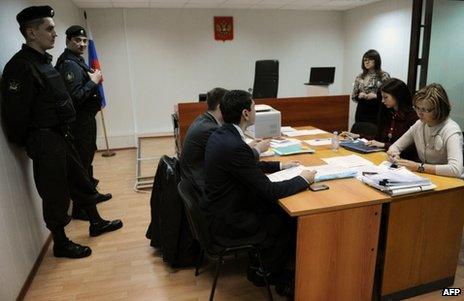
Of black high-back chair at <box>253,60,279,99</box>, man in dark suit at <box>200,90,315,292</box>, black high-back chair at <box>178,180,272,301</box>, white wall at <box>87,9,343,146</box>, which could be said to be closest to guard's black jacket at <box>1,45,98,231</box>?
black high-back chair at <box>178,180,272,301</box>

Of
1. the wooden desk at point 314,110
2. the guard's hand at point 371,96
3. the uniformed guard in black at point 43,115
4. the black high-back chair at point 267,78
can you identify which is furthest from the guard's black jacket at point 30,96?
the black high-back chair at point 267,78

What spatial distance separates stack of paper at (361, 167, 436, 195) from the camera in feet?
5.70

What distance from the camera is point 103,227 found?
2.92m

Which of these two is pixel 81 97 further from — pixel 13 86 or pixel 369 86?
pixel 369 86

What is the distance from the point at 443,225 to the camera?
193 centimetres

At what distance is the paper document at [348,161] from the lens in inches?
86.7

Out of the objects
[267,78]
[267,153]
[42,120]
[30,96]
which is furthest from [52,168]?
[267,78]

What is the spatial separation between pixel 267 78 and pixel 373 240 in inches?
144

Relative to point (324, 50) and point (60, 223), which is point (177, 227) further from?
point (324, 50)

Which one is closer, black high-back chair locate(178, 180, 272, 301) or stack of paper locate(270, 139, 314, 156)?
black high-back chair locate(178, 180, 272, 301)

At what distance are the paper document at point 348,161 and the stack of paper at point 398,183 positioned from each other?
1.06ft

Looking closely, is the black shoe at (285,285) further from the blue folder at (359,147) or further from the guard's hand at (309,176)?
the blue folder at (359,147)

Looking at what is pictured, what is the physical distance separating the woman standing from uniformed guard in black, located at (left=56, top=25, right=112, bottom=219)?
9.23ft

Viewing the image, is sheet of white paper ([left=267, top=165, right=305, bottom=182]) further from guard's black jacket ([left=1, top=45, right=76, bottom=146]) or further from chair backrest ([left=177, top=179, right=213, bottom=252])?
guard's black jacket ([left=1, top=45, right=76, bottom=146])
